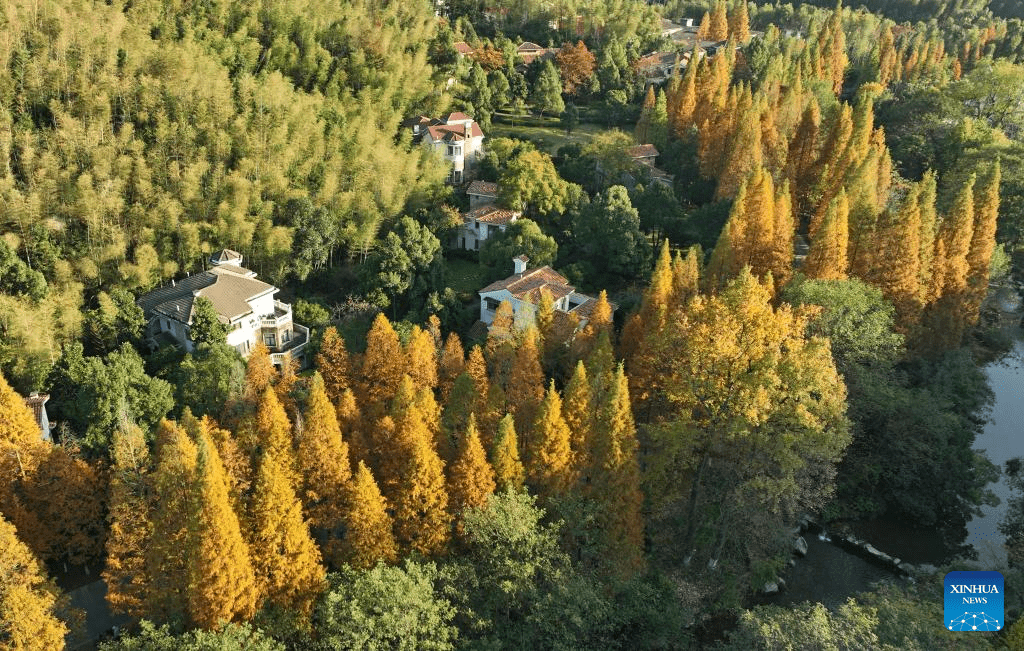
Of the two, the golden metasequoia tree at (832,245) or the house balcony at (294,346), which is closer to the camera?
the golden metasequoia tree at (832,245)

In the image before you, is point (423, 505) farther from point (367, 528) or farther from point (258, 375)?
point (258, 375)

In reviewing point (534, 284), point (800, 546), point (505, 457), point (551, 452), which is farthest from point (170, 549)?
point (534, 284)

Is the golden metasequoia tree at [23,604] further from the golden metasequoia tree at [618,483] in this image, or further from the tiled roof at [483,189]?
the tiled roof at [483,189]

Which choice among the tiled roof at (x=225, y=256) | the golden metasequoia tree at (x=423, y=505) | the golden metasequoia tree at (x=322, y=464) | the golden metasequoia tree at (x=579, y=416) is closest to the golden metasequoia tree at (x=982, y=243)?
the golden metasequoia tree at (x=579, y=416)

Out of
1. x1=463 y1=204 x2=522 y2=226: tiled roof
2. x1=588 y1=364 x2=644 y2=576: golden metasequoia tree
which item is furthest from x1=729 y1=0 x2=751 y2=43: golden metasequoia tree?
x1=588 y1=364 x2=644 y2=576: golden metasequoia tree

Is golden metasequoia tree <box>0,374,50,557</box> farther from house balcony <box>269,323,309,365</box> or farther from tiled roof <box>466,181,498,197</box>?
tiled roof <box>466,181,498,197</box>

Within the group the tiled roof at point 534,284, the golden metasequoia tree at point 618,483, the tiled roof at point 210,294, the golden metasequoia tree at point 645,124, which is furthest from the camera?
the golden metasequoia tree at point 645,124
